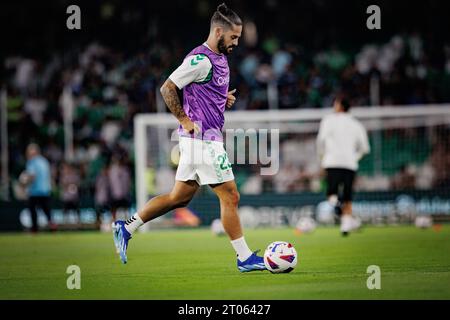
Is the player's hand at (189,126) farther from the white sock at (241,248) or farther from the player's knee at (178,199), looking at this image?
the white sock at (241,248)

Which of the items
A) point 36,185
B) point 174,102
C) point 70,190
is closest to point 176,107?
point 174,102

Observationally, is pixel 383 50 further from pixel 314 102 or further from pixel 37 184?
pixel 37 184

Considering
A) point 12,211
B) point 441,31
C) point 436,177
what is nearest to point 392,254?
point 436,177

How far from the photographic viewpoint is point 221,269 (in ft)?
32.4

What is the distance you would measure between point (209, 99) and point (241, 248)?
4.91 feet

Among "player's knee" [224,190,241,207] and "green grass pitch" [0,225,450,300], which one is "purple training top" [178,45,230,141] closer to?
"player's knee" [224,190,241,207]

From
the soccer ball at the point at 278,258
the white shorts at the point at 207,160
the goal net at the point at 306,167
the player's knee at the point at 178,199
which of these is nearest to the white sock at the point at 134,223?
the player's knee at the point at 178,199

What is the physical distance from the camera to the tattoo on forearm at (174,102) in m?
8.88

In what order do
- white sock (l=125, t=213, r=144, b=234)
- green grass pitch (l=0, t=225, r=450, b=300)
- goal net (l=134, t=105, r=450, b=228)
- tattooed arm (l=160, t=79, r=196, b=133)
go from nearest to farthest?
green grass pitch (l=0, t=225, r=450, b=300)
tattooed arm (l=160, t=79, r=196, b=133)
white sock (l=125, t=213, r=144, b=234)
goal net (l=134, t=105, r=450, b=228)

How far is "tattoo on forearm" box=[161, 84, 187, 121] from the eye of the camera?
8.88 meters

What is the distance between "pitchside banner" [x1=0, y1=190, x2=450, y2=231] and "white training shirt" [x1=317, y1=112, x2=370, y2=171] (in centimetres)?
413

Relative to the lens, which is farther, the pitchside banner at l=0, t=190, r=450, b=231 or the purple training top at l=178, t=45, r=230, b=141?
the pitchside banner at l=0, t=190, r=450, b=231

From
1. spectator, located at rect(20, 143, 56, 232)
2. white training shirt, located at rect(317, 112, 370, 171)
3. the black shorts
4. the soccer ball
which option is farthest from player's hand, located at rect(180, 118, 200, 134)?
spectator, located at rect(20, 143, 56, 232)

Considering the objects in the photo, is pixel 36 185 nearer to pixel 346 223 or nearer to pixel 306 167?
pixel 306 167
